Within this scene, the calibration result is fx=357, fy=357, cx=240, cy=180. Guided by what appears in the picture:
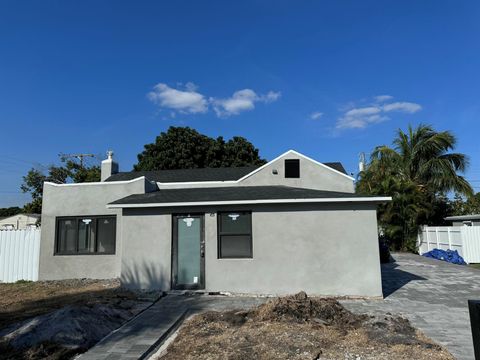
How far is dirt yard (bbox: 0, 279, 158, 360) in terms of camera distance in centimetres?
554

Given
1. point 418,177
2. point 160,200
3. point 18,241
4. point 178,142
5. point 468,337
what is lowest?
point 468,337

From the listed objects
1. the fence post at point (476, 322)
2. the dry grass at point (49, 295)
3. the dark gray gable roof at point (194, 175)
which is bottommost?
the dry grass at point (49, 295)

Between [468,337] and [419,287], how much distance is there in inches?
210

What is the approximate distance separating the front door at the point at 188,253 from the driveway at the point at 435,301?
13.4ft

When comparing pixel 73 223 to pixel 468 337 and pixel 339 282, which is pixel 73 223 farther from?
pixel 468 337

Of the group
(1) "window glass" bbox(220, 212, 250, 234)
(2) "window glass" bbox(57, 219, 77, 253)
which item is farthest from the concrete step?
(2) "window glass" bbox(57, 219, 77, 253)

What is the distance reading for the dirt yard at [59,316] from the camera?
5.54m

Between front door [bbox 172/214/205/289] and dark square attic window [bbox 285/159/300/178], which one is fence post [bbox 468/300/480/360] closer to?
front door [bbox 172/214/205/289]

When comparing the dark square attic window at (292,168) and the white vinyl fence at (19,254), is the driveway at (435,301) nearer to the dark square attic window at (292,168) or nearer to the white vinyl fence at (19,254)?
the dark square attic window at (292,168)

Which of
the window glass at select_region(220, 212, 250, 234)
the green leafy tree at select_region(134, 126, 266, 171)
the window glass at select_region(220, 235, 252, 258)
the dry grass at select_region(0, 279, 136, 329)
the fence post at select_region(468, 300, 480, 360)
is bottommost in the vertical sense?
the dry grass at select_region(0, 279, 136, 329)

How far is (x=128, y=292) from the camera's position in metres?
10.3

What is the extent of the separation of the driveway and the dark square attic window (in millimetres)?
5178

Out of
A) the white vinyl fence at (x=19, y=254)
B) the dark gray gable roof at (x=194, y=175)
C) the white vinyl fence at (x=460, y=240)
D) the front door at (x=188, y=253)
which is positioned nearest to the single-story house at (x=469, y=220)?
the white vinyl fence at (x=460, y=240)

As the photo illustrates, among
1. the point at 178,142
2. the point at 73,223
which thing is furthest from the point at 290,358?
the point at 178,142
